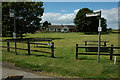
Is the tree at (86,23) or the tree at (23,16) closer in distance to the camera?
→ the tree at (23,16)

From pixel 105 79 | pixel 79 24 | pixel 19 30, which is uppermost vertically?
pixel 79 24

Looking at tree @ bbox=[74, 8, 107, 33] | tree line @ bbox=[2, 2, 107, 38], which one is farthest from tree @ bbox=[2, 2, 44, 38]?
tree @ bbox=[74, 8, 107, 33]

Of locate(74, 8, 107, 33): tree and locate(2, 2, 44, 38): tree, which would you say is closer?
locate(2, 2, 44, 38): tree

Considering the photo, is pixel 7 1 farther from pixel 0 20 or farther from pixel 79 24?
pixel 79 24

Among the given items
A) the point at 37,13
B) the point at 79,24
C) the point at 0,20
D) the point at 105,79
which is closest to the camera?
the point at 105,79

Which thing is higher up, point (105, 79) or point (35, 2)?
point (35, 2)

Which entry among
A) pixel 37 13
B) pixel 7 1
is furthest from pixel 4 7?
pixel 37 13

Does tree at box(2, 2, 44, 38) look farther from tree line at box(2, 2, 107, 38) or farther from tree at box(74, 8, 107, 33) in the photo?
tree at box(74, 8, 107, 33)

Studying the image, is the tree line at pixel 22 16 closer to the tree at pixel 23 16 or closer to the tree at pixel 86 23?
the tree at pixel 23 16

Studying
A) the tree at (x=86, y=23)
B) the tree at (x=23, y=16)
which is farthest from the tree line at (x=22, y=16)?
the tree at (x=86, y=23)

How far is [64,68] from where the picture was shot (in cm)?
651

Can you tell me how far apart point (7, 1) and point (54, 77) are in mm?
22260

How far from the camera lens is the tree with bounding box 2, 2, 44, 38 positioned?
23875 mm

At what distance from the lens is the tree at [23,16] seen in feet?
78.3
